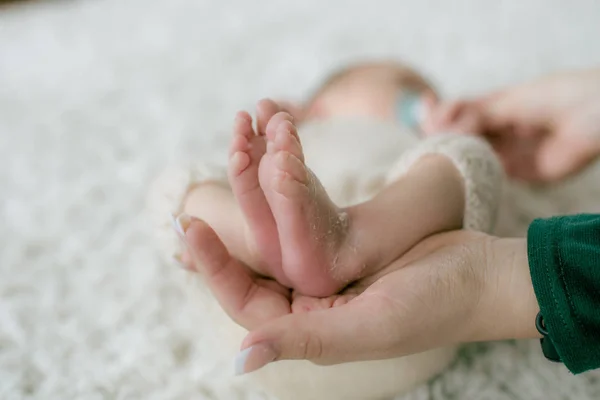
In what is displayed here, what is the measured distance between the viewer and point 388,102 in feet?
3.35

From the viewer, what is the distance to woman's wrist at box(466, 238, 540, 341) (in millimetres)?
529

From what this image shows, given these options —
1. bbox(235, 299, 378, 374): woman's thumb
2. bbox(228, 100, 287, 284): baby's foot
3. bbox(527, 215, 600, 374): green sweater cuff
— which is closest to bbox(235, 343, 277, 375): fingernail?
bbox(235, 299, 378, 374): woman's thumb

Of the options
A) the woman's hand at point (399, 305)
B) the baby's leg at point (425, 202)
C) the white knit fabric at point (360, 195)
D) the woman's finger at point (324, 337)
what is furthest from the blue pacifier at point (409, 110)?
the woman's finger at point (324, 337)

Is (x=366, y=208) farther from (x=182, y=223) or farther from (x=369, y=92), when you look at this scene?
(x=369, y=92)

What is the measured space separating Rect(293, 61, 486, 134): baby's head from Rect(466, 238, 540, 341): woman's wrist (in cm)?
44

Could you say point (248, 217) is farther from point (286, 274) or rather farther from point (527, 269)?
point (527, 269)

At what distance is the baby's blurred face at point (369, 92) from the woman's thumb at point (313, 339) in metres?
0.56

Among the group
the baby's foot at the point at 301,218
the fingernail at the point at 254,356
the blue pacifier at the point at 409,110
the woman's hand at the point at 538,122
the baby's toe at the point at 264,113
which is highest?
the baby's toe at the point at 264,113

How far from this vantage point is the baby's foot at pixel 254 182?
0.54 meters

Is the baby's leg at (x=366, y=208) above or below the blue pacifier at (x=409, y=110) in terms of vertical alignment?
above

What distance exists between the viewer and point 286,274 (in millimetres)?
564

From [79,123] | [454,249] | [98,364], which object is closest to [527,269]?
[454,249]

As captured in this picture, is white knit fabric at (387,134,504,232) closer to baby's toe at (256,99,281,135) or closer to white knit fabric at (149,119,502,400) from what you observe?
white knit fabric at (149,119,502,400)

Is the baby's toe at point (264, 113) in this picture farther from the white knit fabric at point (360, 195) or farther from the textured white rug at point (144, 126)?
the textured white rug at point (144, 126)
